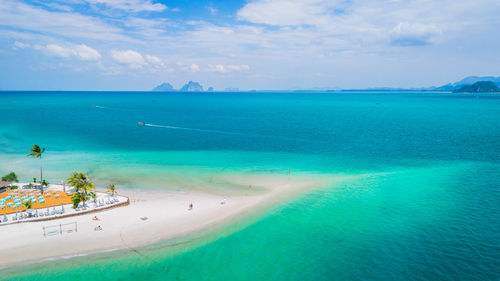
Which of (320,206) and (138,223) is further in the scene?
(320,206)

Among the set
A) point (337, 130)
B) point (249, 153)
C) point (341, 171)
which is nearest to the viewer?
point (341, 171)

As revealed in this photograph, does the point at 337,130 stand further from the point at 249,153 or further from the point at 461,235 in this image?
the point at 461,235

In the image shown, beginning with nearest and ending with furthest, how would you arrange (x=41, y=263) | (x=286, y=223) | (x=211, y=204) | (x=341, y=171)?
(x=41, y=263), (x=286, y=223), (x=211, y=204), (x=341, y=171)

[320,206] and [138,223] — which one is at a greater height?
[320,206]

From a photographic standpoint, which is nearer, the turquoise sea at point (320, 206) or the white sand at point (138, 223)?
the turquoise sea at point (320, 206)

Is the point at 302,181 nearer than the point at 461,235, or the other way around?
A: the point at 461,235

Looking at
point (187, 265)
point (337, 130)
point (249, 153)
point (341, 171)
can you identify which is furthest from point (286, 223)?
point (337, 130)

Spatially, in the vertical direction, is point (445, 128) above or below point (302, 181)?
above

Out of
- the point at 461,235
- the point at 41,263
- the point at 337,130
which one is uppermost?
the point at 337,130
